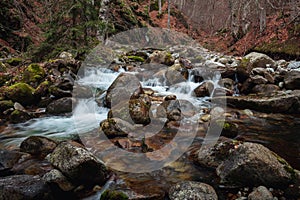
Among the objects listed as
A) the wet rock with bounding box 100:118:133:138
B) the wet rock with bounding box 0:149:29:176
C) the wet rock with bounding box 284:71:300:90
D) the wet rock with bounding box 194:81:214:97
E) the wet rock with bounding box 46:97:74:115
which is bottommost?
the wet rock with bounding box 0:149:29:176

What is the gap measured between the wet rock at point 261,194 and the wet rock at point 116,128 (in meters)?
2.74

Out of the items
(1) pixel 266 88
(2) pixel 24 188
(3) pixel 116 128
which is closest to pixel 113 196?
(2) pixel 24 188

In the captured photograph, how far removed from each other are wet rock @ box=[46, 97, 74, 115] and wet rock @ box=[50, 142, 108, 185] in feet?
11.8

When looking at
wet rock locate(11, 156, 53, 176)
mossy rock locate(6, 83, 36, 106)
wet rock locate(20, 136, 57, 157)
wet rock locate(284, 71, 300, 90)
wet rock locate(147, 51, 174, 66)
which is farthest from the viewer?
wet rock locate(147, 51, 174, 66)

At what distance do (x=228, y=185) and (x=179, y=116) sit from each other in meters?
3.05

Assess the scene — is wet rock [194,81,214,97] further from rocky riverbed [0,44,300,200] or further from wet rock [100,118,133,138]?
wet rock [100,118,133,138]

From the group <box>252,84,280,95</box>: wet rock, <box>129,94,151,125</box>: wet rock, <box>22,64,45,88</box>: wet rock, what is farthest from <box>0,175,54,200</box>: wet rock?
<box>252,84,280,95</box>: wet rock

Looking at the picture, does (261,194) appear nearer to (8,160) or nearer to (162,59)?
Answer: (8,160)

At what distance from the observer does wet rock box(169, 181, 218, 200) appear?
275 cm

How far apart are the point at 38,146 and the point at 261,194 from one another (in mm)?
3629

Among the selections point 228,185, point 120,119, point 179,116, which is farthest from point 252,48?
point 228,185

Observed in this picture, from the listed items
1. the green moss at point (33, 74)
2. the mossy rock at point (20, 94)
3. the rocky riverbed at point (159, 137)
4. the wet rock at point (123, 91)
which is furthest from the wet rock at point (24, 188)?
the green moss at point (33, 74)

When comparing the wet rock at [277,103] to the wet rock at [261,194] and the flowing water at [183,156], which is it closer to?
the flowing water at [183,156]

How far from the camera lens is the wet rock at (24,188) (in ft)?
8.82
